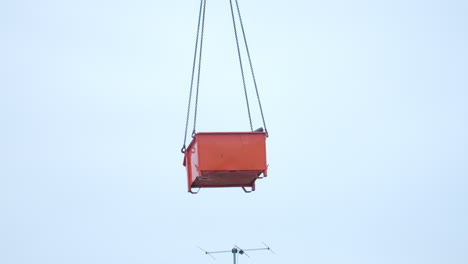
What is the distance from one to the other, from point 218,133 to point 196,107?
141cm

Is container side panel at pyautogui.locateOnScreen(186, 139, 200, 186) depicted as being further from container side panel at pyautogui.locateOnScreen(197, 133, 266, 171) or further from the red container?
A: container side panel at pyautogui.locateOnScreen(197, 133, 266, 171)

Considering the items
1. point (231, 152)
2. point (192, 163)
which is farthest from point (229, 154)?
point (192, 163)

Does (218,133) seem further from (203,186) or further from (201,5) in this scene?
(201,5)

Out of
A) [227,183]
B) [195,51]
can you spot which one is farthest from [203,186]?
[195,51]

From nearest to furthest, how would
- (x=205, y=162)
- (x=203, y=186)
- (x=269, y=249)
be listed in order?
(x=205, y=162) < (x=203, y=186) < (x=269, y=249)

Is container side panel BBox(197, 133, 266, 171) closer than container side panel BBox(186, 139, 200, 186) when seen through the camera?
Yes

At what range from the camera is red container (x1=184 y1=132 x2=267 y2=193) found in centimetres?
2430

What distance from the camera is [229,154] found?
80.0ft

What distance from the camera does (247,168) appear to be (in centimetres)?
2441

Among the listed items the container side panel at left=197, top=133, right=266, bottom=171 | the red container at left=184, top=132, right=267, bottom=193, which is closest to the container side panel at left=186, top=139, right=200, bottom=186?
the red container at left=184, top=132, right=267, bottom=193

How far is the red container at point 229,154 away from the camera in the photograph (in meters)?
24.3

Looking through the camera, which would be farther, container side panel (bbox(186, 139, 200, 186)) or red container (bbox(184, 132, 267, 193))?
container side panel (bbox(186, 139, 200, 186))

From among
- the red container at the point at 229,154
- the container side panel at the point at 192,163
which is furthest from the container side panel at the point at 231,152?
the container side panel at the point at 192,163

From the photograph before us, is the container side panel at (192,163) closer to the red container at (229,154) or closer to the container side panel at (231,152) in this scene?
the red container at (229,154)
